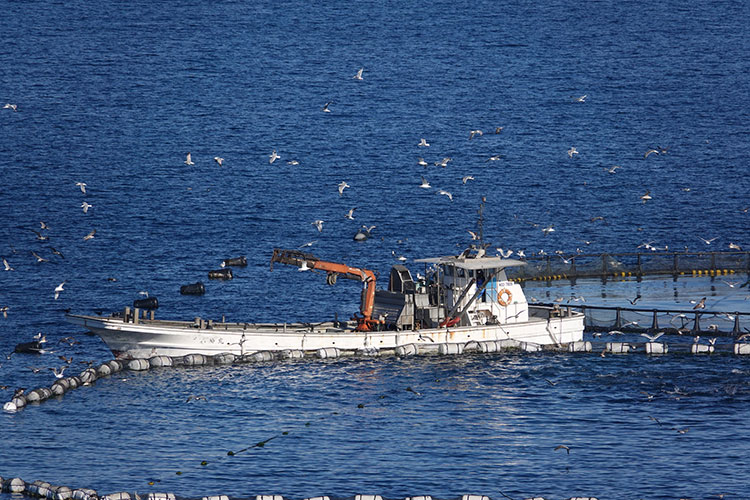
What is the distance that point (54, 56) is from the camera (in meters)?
200

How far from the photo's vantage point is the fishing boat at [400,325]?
67.6 m

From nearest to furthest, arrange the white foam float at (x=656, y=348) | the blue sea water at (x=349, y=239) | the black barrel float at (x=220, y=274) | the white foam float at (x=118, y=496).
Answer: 1. the white foam float at (x=118, y=496)
2. the blue sea water at (x=349, y=239)
3. the white foam float at (x=656, y=348)
4. the black barrel float at (x=220, y=274)

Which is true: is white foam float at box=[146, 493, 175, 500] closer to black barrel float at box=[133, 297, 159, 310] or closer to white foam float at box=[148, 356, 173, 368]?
white foam float at box=[148, 356, 173, 368]

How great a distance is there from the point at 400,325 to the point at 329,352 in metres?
4.22

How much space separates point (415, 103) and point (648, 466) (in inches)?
5390

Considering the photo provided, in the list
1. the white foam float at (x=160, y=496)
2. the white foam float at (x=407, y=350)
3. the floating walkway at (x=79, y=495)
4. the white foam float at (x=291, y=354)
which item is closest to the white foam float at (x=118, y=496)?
the floating walkway at (x=79, y=495)

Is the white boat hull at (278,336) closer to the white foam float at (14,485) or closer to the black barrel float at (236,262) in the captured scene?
the white foam float at (14,485)

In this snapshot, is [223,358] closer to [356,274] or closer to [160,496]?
[356,274]

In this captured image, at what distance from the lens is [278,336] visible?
6881cm

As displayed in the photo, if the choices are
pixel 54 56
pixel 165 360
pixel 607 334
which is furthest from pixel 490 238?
pixel 54 56

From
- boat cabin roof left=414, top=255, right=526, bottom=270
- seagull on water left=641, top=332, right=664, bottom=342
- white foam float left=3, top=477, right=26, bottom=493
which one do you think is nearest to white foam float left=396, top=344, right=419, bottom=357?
boat cabin roof left=414, top=255, right=526, bottom=270

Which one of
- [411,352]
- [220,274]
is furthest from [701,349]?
[220,274]

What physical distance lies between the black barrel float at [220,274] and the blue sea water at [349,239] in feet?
4.58

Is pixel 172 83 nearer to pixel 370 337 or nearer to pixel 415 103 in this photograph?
pixel 415 103
